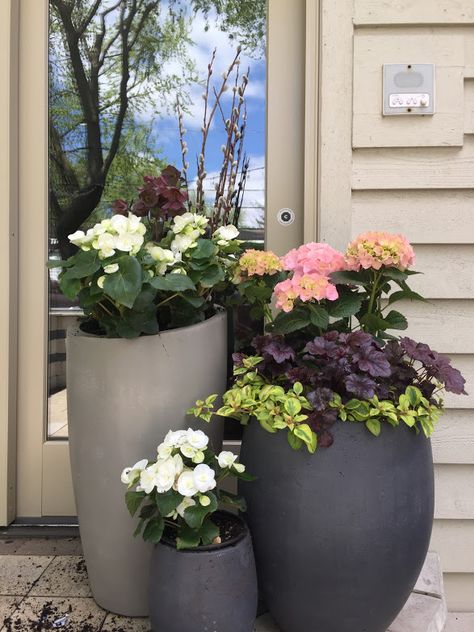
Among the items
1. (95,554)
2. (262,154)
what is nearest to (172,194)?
(262,154)

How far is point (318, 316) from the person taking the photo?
1253 mm

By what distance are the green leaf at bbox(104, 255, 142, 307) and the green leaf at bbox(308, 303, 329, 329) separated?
0.38 meters

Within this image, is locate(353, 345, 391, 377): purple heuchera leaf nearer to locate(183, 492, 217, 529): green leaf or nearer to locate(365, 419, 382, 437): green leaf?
locate(365, 419, 382, 437): green leaf

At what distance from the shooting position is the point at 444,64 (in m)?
1.66

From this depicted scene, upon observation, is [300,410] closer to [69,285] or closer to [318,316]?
[318,316]

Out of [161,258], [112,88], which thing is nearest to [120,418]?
[161,258]

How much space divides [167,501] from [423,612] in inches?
28.6

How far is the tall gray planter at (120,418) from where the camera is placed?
1.28 m

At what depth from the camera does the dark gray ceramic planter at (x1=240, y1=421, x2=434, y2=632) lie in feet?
3.75

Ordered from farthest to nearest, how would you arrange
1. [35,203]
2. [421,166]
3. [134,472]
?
1. [35,203]
2. [421,166]
3. [134,472]

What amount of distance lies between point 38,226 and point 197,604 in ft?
4.26

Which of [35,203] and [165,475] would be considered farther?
[35,203]

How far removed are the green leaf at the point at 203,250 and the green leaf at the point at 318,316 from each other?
0.85 ft

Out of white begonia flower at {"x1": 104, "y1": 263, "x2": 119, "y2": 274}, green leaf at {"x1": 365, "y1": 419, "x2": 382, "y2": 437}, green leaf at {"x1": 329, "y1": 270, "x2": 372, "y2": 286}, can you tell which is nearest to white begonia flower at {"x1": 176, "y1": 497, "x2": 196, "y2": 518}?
green leaf at {"x1": 365, "y1": 419, "x2": 382, "y2": 437}
